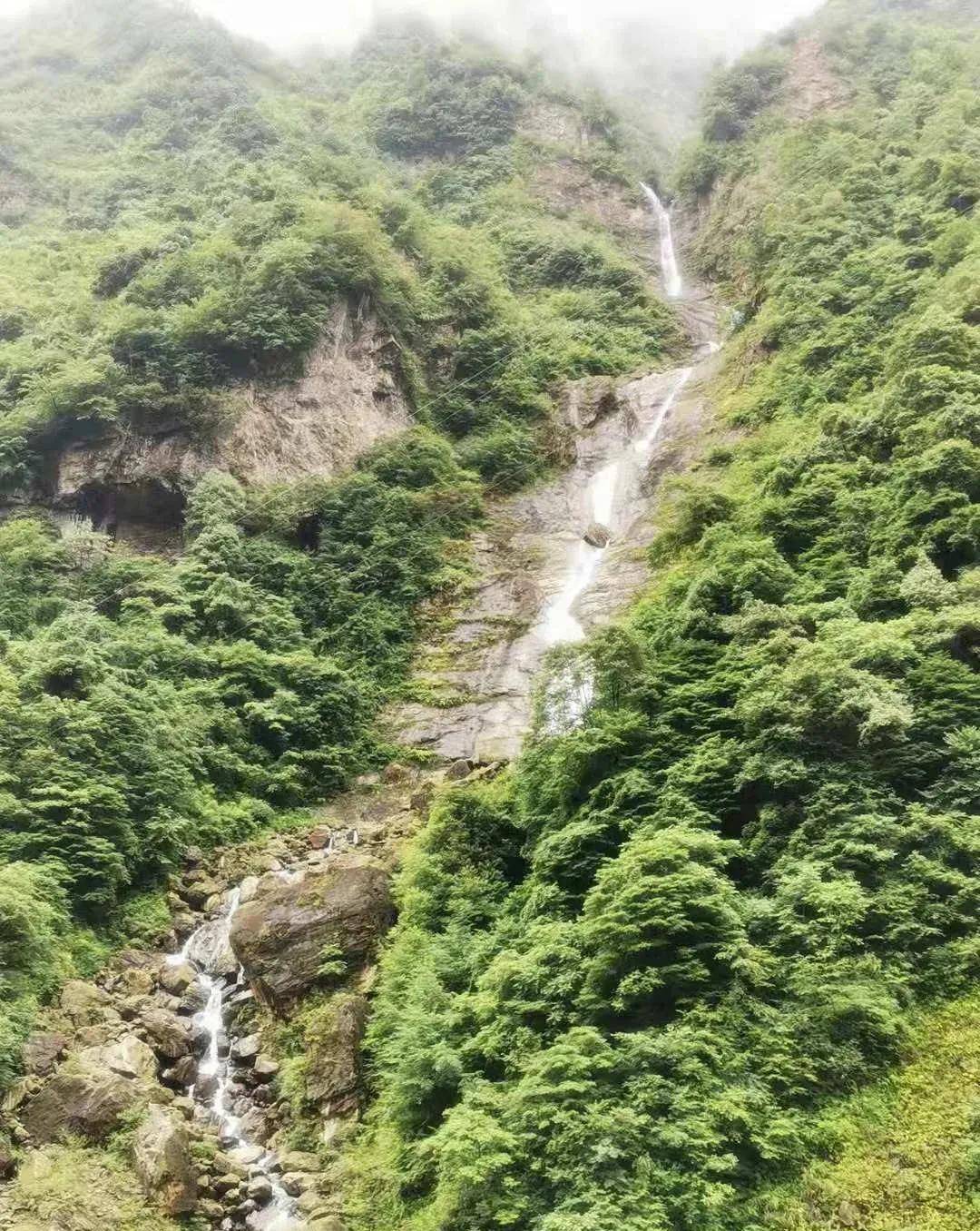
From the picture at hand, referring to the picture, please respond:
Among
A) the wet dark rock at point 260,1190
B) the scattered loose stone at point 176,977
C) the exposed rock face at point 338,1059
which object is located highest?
the exposed rock face at point 338,1059

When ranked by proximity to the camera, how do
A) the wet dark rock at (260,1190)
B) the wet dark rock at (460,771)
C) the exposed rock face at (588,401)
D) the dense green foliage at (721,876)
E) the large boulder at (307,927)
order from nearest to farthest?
the dense green foliage at (721,876) < the wet dark rock at (260,1190) < the large boulder at (307,927) < the wet dark rock at (460,771) < the exposed rock face at (588,401)

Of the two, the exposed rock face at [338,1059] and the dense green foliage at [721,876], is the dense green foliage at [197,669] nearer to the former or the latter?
the exposed rock face at [338,1059]

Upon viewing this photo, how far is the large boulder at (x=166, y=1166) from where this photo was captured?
10.4 m

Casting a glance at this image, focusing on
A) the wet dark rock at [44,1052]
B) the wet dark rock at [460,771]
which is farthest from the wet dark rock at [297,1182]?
the wet dark rock at [460,771]

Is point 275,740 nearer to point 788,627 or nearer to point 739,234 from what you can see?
point 788,627

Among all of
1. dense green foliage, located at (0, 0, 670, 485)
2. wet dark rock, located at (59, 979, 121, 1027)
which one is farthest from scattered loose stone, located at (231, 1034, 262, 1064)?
dense green foliage, located at (0, 0, 670, 485)

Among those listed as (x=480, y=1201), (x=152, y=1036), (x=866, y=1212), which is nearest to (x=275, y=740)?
(x=152, y=1036)

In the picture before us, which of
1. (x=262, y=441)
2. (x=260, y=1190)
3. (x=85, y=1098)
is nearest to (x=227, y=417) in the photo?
(x=262, y=441)

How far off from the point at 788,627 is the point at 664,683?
2.11 meters

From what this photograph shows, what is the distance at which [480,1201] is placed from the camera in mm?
8406

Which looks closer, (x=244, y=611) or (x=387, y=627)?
(x=244, y=611)

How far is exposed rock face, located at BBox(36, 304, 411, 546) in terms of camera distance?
1070 inches

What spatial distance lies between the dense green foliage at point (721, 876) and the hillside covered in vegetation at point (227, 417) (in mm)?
6305

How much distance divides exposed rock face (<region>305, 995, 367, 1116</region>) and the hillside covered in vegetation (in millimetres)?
3933
